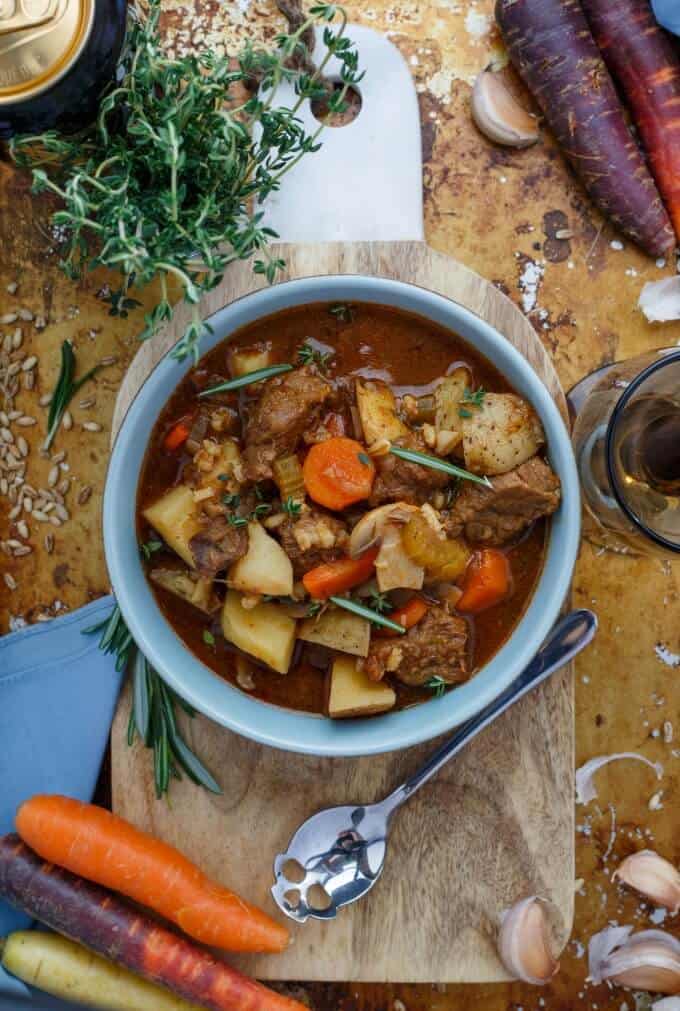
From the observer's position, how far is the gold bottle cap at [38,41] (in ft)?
7.34

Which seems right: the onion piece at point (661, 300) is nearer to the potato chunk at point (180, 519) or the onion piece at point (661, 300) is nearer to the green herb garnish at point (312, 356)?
the green herb garnish at point (312, 356)

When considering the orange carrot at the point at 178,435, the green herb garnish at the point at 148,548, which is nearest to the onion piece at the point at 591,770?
the green herb garnish at the point at 148,548

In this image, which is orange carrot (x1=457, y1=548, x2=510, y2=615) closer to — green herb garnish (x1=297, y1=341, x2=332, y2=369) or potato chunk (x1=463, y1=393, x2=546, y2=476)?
potato chunk (x1=463, y1=393, x2=546, y2=476)

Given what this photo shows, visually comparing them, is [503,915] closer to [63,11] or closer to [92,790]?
[92,790]

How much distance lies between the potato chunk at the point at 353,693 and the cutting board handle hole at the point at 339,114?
5.46ft

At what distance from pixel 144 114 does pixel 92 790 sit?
1984 millimetres

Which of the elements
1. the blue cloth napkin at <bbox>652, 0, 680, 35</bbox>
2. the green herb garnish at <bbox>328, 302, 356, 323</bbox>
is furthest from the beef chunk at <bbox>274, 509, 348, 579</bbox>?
the blue cloth napkin at <bbox>652, 0, 680, 35</bbox>

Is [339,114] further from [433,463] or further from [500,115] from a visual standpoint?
[433,463]

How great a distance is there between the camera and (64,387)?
3.00m

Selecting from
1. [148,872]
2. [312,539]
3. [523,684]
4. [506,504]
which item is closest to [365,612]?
[312,539]

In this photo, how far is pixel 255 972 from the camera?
9.36 feet

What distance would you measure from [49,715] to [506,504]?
1.58m

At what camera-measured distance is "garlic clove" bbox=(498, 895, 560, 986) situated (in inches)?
108

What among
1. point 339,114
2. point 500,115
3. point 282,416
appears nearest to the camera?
point 282,416
